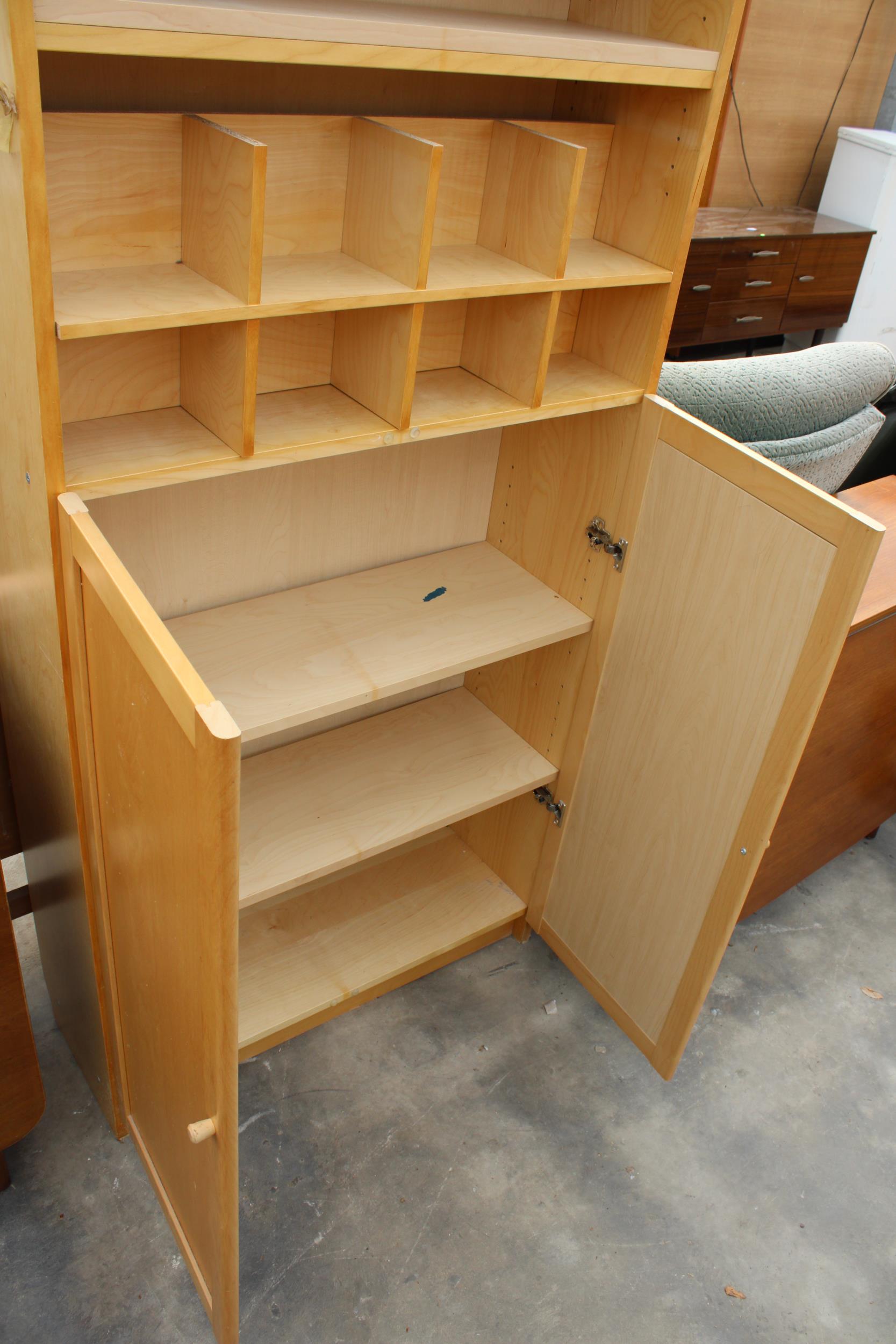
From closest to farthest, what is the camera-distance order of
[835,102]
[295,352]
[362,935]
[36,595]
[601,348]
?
[36,595] → [295,352] → [601,348] → [362,935] → [835,102]

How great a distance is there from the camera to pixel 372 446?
1.45m

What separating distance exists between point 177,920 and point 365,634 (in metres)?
0.66

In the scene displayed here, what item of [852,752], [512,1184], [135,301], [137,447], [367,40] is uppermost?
[367,40]

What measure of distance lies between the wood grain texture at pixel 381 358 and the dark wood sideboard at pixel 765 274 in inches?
97.3

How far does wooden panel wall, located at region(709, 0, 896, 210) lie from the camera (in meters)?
4.11

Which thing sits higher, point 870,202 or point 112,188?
point 112,188

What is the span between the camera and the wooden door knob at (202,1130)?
1.31 metres

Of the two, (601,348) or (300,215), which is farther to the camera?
(601,348)

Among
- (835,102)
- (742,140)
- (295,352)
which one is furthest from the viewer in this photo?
(835,102)

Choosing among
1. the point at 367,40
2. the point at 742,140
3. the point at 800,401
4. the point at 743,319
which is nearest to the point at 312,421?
the point at 367,40

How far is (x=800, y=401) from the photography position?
2.22 metres

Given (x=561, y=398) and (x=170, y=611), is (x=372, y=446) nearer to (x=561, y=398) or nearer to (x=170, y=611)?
(x=561, y=398)

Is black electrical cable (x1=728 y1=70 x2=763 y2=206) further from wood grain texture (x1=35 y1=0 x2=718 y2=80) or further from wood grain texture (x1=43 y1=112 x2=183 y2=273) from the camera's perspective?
wood grain texture (x1=43 y1=112 x2=183 y2=273)

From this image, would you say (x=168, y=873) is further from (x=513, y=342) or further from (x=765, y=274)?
(x=765, y=274)
